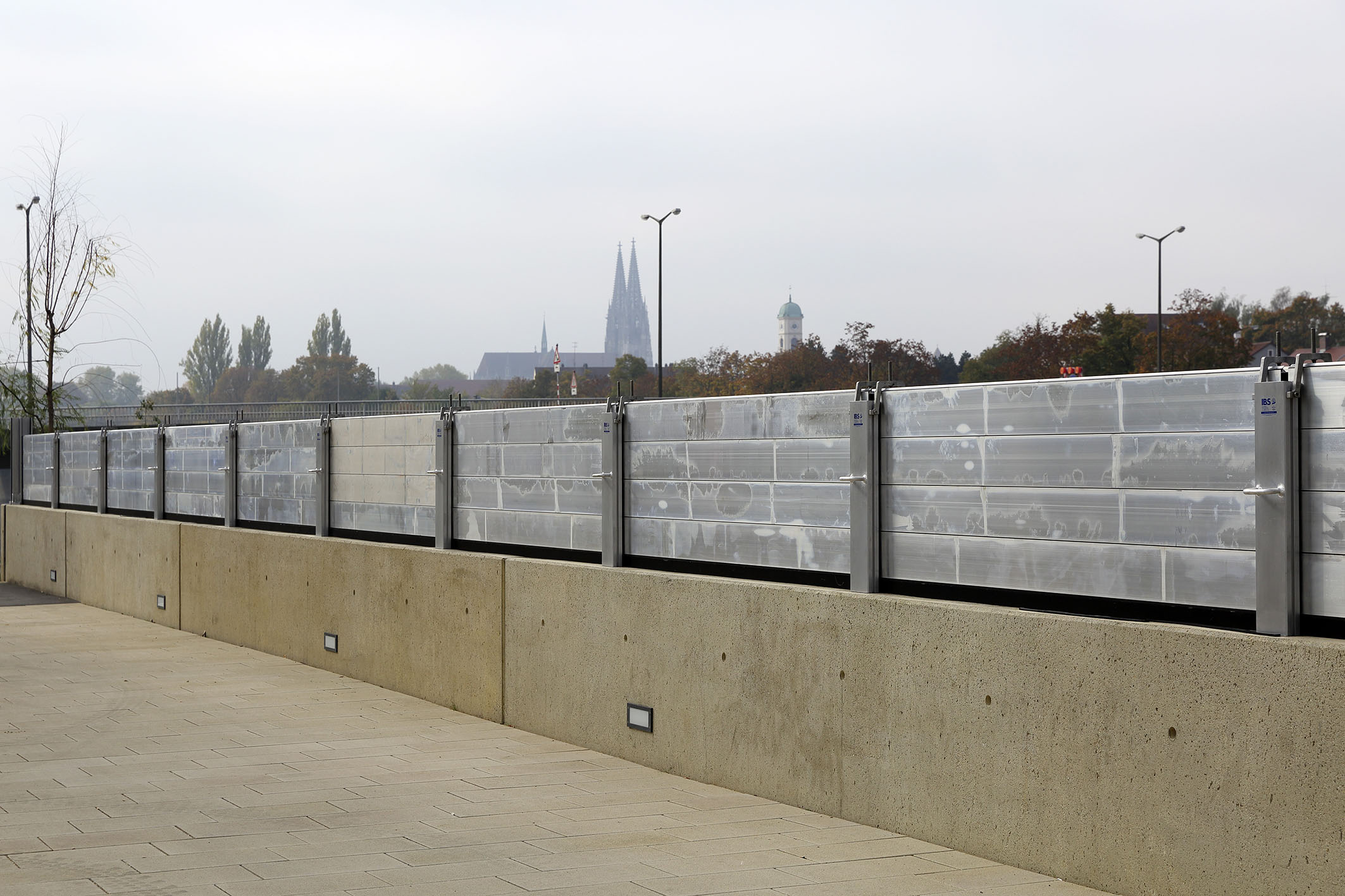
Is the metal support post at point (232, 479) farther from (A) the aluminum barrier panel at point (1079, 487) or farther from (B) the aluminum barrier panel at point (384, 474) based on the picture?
(A) the aluminum barrier panel at point (1079, 487)

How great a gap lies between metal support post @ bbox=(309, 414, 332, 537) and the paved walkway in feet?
8.31

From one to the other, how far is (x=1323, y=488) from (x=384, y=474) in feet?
28.9

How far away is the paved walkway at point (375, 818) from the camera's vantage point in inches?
232

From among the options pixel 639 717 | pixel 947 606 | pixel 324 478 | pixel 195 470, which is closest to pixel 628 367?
pixel 195 470

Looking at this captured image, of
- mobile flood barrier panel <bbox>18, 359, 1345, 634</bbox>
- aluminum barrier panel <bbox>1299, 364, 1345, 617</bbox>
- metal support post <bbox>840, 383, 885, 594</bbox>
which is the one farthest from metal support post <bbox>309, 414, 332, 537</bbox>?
aluminum barrier panel <bbox>1299, 364, 1345, 617</bbox>

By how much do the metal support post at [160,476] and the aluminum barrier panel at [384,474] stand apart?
5.04 m

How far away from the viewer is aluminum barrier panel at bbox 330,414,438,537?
462 inches

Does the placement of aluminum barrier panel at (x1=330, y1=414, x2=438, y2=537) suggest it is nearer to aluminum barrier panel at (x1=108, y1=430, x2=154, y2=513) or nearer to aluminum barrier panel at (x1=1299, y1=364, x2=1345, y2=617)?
aluminum barrier panel at (x1=108, y1=430, x2=154, y2=513)

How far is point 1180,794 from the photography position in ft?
17.5

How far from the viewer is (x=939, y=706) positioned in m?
6.43

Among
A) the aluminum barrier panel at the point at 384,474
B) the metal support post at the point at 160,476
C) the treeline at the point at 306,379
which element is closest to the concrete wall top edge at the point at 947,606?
the aluminum barrier panel at the point at 384,474

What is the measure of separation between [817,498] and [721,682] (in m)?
1.22

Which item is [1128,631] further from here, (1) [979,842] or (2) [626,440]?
(2) [626,440]

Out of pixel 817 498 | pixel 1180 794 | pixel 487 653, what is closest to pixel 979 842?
pixel 1180 794
